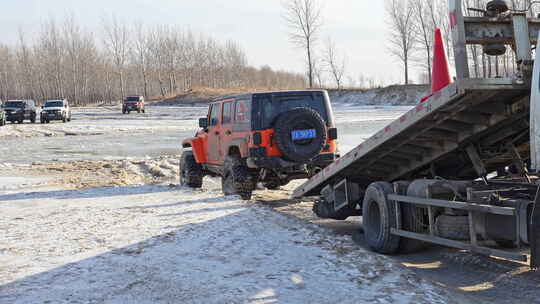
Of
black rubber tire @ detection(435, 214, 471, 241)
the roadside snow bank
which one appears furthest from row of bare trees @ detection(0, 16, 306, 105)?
black rubber tire @ detection(435, 214, 471, 241)

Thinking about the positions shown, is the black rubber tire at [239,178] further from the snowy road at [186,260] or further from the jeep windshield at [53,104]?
the jeep windshield at [53,104]

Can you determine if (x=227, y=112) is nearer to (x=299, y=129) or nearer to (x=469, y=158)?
(x=299, y=129)

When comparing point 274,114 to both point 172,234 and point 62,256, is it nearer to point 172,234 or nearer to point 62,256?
point 172,234

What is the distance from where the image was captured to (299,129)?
9680 mm

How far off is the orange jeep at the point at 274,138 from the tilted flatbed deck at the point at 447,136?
1.66 meters

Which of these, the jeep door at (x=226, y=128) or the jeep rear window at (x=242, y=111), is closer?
the jeep rear window at (x=242, y=111)

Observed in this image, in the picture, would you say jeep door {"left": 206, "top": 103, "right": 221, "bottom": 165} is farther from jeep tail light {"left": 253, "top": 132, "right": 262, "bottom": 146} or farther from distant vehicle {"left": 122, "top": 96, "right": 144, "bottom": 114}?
distant vehicle {"left": 122, "top": 96, "right": 144, "bottom": 114}

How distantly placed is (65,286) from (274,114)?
5586 mm

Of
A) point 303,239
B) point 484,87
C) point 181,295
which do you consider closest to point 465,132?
point 484,87

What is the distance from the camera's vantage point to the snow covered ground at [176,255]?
185 inches

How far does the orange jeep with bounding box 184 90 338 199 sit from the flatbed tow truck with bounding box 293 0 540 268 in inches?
89.1

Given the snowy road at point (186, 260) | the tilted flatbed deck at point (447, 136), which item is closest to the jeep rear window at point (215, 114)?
the snowy road at point (186, 260)

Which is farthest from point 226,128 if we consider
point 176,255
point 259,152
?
point 176,255

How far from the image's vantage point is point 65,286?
16.1ft
